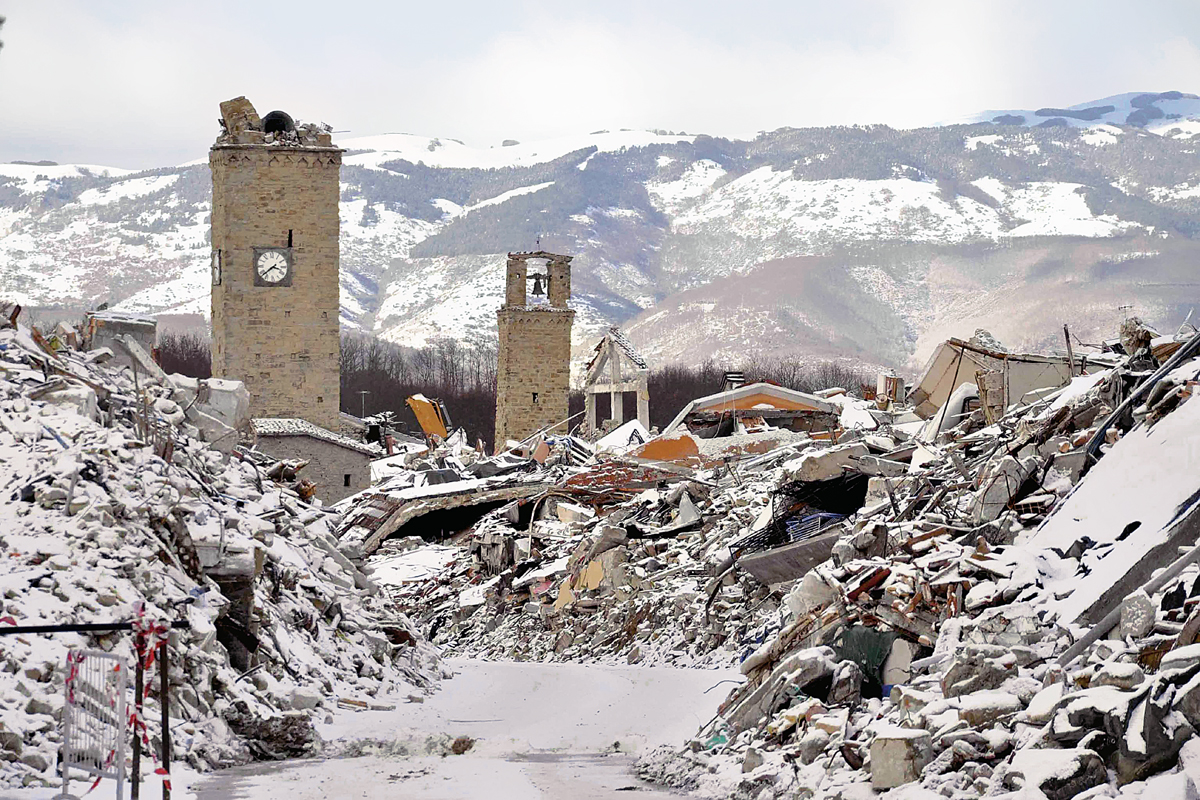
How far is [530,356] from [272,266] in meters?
7.56

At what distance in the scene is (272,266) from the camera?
1652 inches

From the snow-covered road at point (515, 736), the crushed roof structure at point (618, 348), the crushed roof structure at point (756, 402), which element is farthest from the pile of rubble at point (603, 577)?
the crushed roof structure at point (618, 348)

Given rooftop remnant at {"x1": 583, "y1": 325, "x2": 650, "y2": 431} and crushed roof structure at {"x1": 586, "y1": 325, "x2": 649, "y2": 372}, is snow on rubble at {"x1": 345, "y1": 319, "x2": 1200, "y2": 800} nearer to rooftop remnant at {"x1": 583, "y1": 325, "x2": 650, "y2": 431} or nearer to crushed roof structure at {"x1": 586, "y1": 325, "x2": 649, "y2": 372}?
rooftop remnant at {"x1": 583, "y1": 325, "x2": 650, "y2": 431}

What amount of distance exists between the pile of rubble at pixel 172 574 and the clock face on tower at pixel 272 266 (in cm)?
2805

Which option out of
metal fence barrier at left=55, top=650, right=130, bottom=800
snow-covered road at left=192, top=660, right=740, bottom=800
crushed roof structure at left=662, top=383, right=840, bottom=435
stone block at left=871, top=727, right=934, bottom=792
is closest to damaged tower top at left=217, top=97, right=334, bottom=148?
crushed roof structure at left=662, top=383, right=840, bottom=435

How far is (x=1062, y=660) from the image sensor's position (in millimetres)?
7219

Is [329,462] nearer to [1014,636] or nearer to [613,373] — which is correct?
[613,373]

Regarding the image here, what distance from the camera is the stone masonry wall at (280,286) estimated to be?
41469mm

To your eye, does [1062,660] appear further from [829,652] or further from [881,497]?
[881,497]

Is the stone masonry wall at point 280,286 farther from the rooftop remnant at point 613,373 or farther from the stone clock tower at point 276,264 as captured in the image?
the rooftop remnant at point 613,373

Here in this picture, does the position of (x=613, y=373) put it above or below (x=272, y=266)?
below

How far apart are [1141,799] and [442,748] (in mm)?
4726

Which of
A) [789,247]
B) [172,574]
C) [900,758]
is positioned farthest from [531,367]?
[789,247]

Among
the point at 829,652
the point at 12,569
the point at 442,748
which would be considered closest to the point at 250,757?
the point at 442,748
